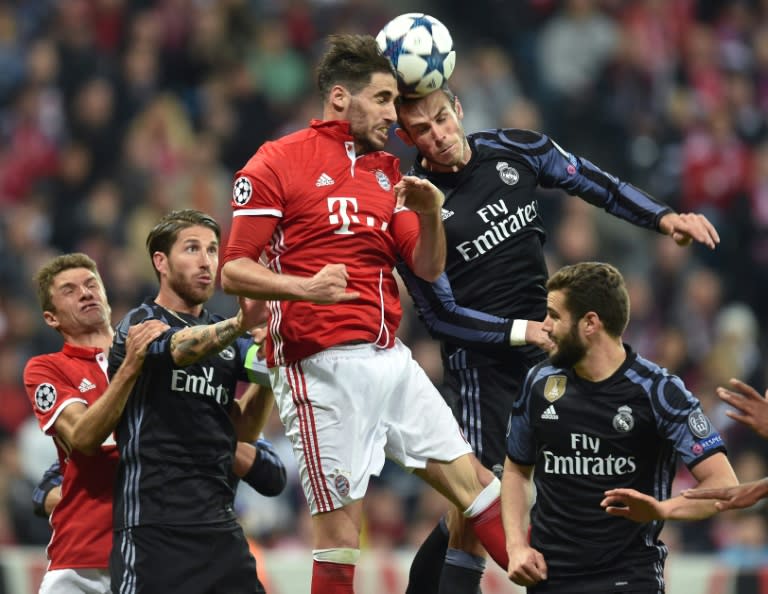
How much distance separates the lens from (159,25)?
14547 mm

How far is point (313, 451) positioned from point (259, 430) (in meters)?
0.97

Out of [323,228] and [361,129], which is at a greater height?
[361,129]

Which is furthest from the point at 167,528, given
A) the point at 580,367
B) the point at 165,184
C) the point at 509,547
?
the point at 165,184

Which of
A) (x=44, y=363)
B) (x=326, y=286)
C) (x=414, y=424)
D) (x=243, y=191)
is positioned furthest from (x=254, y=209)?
(x=44, y=363)

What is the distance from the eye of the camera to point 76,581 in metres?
6.21

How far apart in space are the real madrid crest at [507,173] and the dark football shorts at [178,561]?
6.27ft

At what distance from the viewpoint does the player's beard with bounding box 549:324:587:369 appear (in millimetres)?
5609

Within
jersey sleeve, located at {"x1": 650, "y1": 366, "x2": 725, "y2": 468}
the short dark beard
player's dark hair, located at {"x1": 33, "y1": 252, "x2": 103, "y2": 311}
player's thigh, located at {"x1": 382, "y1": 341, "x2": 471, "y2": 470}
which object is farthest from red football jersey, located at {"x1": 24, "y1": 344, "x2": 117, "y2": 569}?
jersey sleeve, located at {"x1": 650, "y1": 366, "x2": 725, "y2": 468}

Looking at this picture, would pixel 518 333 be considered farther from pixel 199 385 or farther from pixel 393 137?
pixel 393 137

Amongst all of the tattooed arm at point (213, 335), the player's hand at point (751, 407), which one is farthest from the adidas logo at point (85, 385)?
the player's hand at point (751, 407)

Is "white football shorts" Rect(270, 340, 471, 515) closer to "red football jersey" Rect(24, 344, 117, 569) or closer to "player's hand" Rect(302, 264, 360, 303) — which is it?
"player's hand" Rect(302, 264, 360, 303)

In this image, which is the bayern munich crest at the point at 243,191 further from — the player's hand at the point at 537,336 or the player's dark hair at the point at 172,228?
the player's hand at the point at 537,336

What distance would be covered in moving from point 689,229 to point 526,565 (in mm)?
1589

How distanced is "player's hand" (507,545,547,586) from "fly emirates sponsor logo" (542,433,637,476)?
33cm
